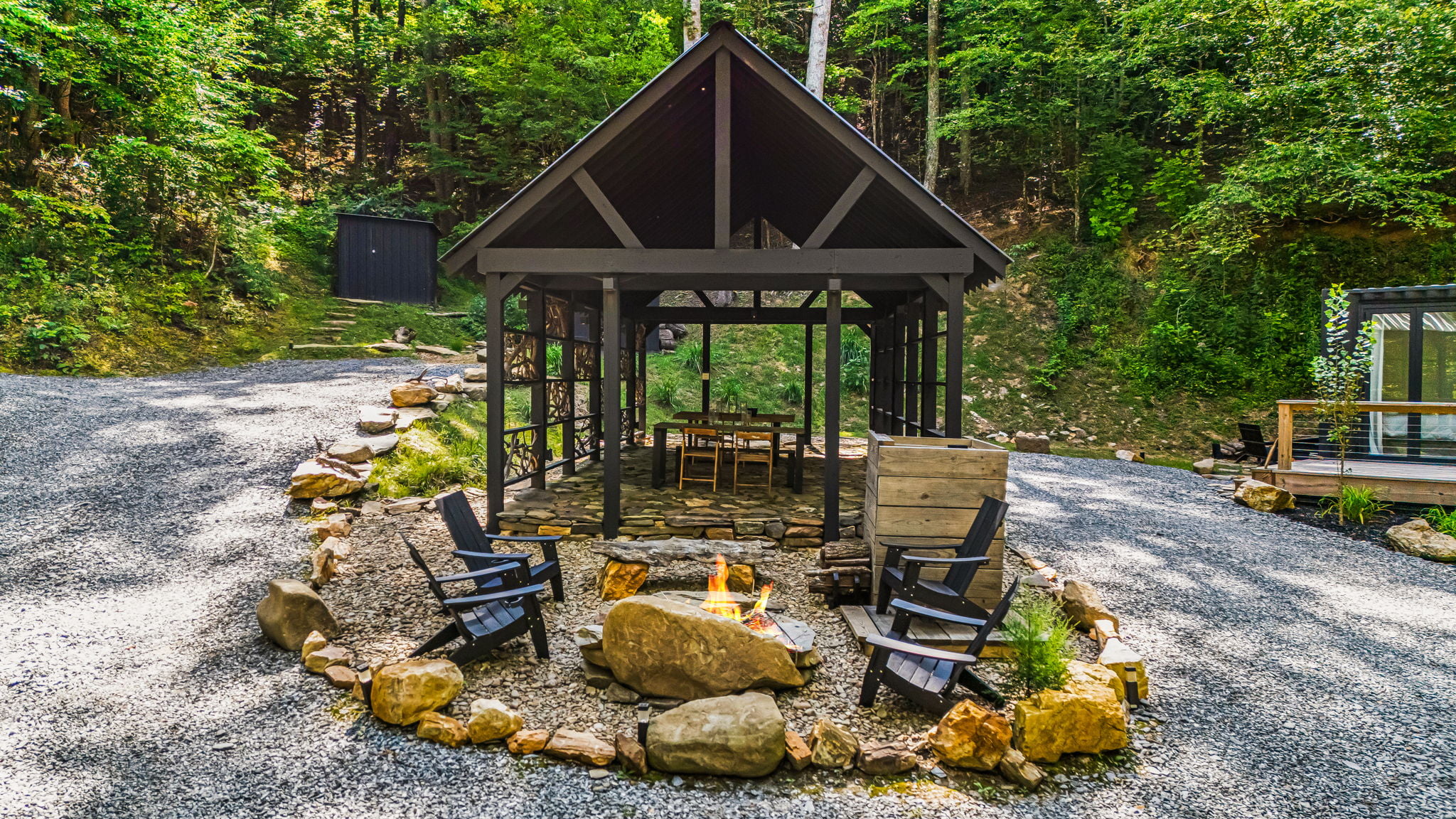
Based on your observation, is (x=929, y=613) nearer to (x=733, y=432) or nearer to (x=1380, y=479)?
(x=733, y=432)

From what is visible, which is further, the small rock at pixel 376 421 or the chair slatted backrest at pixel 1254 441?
the chair slatted backrest at pixel 1254 441

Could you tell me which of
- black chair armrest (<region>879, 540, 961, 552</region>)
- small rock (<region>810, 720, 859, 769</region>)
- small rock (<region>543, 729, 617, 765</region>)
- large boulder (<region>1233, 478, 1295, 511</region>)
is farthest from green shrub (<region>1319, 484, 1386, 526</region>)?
small rock (<region>543, 729, 617, 765</region>)

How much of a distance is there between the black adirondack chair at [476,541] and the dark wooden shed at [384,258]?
1470 cm

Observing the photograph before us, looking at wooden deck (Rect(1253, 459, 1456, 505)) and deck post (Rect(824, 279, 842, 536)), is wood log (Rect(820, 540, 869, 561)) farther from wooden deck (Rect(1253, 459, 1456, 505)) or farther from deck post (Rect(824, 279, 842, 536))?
wooden deck (Rect(1253, 459, 1456, 505))

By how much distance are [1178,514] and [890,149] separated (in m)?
17.8

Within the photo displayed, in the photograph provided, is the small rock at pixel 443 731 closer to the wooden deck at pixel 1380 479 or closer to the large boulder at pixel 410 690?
the large boulder at pixel 410 690

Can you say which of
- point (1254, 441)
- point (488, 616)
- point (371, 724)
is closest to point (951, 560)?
point (488, 616)

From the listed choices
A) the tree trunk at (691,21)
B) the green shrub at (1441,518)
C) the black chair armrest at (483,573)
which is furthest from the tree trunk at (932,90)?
the black chair armrest at (483,573)

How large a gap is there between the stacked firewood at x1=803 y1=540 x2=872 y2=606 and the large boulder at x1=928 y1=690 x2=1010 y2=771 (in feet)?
Answer: 5.36

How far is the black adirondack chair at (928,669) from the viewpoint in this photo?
129 inches

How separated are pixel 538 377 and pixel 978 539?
4865 millimetres

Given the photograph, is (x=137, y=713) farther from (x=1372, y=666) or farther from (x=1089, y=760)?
(x=1372, y=666)

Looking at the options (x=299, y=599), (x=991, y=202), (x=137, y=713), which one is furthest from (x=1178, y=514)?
(x=991, y=202)

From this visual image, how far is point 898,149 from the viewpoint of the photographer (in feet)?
72.9
